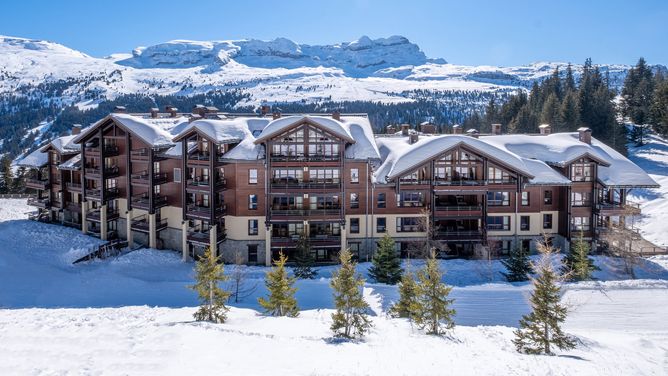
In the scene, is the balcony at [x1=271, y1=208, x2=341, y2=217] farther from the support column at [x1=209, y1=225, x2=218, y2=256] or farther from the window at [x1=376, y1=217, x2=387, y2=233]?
the support column at [x1=209, y1=225, x2=218, y2=256]

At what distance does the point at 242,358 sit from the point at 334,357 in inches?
143

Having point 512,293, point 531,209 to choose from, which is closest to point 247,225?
point 512,293

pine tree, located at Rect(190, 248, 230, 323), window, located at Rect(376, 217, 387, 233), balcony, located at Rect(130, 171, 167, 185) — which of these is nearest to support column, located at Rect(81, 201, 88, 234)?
balcony, located at Rect(130, 171, 167, 185)

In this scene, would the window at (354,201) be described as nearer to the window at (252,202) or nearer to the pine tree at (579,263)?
the window at (252,202)

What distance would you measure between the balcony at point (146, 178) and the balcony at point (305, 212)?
11.7 m

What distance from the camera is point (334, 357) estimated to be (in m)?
18.3

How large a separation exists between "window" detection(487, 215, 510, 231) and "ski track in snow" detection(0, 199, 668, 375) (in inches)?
183

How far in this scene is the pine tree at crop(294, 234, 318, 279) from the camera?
37.8 metres

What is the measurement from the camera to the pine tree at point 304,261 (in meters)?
37.8

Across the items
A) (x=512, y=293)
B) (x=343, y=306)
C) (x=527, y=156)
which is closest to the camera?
(x=343, y=306)

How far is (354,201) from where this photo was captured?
1650 inches

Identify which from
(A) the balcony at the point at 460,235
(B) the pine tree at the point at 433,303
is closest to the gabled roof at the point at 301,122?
(A) the balcony at the point at 460,235

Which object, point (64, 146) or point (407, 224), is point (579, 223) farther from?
point (64, 146)

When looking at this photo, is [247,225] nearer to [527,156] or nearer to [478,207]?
[478,207]
